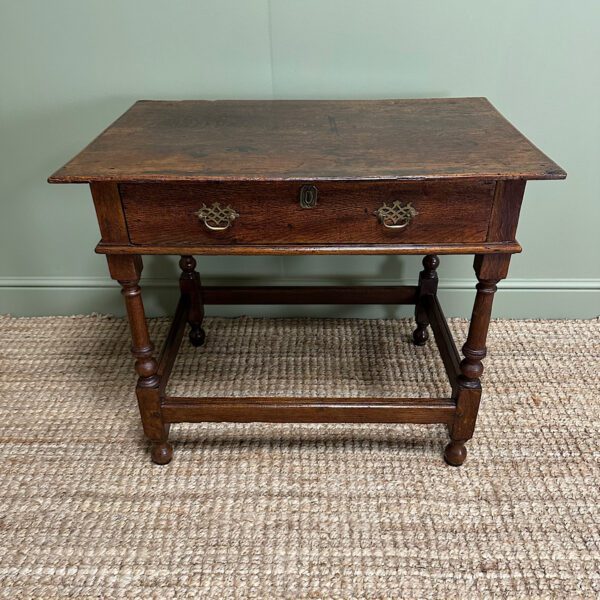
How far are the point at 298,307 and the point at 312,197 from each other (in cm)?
84

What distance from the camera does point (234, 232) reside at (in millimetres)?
1025

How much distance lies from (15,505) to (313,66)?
1239mm

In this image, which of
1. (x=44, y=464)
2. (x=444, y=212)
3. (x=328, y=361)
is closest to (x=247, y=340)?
(x=328, y=361)

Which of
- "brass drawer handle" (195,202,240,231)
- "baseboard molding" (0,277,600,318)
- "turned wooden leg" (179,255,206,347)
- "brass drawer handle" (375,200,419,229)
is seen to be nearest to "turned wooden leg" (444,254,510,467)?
"brass drawer handle" (375,200,419,229)

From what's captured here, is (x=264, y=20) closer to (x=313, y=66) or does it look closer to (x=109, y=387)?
(x=313, y=66)

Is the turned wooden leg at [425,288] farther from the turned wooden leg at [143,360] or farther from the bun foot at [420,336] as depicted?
the turned wooden leg at [143,360]

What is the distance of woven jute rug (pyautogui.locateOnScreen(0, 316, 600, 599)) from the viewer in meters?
1.06

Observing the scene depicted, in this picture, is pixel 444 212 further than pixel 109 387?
No

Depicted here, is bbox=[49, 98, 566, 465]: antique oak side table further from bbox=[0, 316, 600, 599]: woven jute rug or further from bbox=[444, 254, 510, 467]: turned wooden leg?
bbox=[0, 316, 600, 599]: woven jute rug

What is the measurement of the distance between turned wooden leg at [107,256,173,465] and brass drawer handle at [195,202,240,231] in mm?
173

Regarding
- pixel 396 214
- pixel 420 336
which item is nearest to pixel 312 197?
pixel 396 214

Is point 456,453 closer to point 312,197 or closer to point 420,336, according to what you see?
point 420,336

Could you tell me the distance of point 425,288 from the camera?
1575 mm

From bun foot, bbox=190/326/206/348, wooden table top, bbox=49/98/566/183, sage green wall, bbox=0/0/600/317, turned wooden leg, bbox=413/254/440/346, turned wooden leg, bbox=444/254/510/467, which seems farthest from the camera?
bun foot, bbox=190/326/206/348
